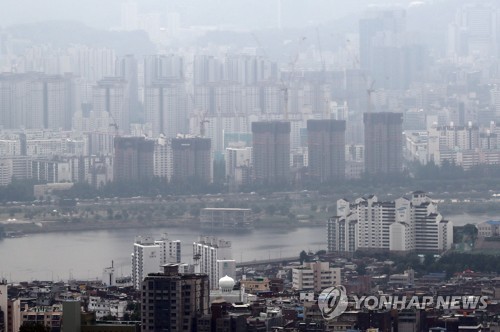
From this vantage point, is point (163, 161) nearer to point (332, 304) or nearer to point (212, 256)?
point (212, 256)

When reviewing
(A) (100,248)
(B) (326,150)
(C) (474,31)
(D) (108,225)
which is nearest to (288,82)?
(C) (474,31)

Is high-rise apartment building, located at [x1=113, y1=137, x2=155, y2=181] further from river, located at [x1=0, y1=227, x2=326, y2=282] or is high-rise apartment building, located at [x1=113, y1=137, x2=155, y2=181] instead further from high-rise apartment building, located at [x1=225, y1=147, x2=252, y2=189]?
river, located at [x1=0, y1=227, x2=326, y2=282]

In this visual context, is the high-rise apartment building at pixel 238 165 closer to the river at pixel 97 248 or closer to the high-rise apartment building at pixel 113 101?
the river at pixel 97 248

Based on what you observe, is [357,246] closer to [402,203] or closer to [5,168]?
[402,203]

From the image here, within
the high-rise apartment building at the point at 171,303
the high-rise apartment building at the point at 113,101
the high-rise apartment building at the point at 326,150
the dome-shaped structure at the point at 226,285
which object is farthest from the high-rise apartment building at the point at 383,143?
the high-rise apartment building at the point at 171,303

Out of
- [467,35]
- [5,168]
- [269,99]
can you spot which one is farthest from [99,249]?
[467,35]

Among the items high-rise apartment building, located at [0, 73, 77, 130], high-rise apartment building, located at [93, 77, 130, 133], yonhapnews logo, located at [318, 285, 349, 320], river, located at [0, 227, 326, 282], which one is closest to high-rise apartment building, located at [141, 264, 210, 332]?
yonhapnews logo, located at [318, 285, 349, 320]
